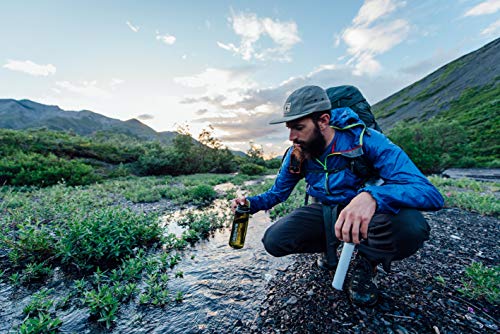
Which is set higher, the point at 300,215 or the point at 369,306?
the point at 300,215

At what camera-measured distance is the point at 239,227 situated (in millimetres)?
3340

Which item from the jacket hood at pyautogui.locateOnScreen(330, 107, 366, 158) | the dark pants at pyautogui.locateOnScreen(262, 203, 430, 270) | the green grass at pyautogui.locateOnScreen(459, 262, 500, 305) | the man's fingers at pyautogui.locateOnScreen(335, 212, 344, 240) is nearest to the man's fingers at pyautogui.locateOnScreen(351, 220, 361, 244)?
the man's fingers at pyautogui.locateOnScreen(335, 212, 344, 240)

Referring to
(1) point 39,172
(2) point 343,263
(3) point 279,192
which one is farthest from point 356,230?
(1) point 39,172

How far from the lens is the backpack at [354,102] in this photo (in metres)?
3.40

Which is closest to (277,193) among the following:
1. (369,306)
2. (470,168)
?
(369,306)

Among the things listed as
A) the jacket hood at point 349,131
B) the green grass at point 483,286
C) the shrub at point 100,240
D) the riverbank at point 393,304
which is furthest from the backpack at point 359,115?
the shrub at point 100,240

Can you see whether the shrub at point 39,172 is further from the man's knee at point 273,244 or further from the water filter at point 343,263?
the water filter at point 343,263

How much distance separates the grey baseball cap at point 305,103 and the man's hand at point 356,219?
1.35m

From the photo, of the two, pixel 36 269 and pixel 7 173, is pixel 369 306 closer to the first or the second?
pixel 36 269

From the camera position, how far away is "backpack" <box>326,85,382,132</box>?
11.2 feet

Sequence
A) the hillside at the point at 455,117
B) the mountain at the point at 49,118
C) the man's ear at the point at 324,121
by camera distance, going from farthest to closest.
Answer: the mountain at the point at 49,118, the hillside at the point at 455,117, the man's ear at the point at 324,121

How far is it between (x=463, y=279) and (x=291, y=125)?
135 inches

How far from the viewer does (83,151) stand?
18703 millimetres

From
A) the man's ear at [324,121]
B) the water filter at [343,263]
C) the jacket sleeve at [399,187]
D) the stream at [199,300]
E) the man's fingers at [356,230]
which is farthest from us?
the man's ear at [324,121]
